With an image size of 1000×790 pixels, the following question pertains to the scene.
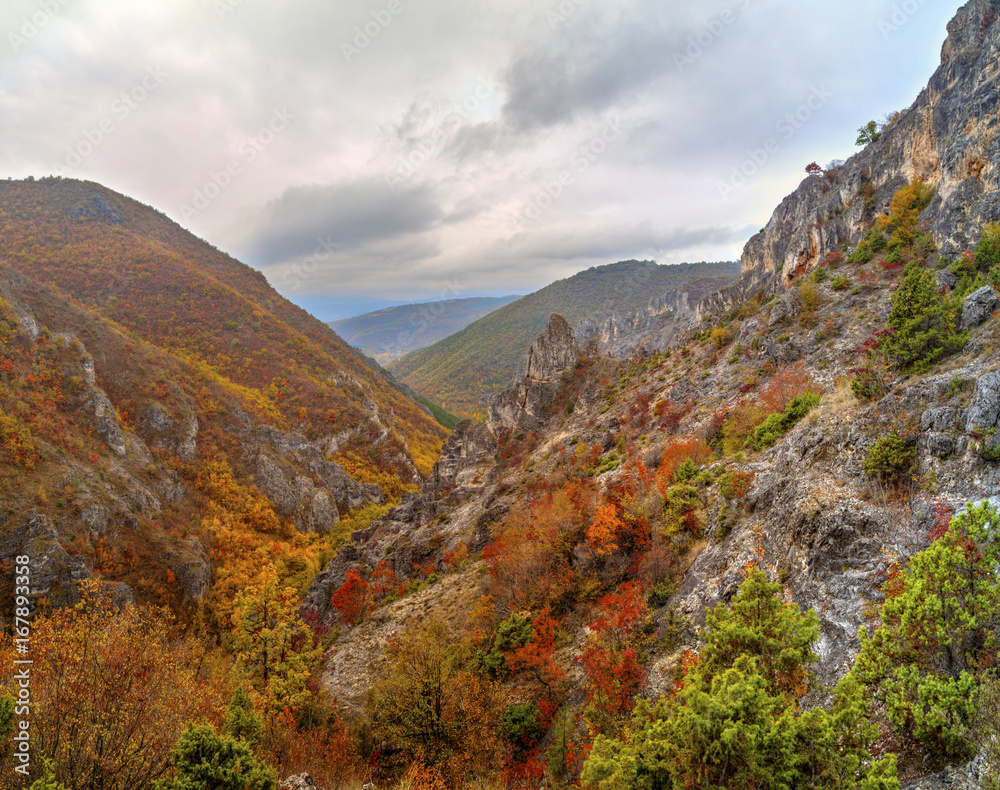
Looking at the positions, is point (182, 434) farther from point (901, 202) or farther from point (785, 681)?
point (901, 202)

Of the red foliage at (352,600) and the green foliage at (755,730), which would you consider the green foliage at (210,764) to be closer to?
the green foliage at (755,730)

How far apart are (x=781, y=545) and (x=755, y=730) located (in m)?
9.62

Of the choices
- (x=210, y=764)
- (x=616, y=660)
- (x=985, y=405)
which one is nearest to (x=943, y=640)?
(x=985, y=405)

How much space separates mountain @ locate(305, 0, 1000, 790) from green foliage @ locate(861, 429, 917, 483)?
7cm

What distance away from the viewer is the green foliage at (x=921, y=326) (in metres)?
15.3

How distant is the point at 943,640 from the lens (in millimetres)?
6281

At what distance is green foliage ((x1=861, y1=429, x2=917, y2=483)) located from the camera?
1186cm

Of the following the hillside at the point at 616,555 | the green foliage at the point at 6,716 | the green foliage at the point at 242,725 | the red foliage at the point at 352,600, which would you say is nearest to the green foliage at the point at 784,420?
the hillside at the point at 616,555

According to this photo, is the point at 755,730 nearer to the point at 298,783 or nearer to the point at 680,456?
the point at 298,783

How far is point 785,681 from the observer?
7441mm

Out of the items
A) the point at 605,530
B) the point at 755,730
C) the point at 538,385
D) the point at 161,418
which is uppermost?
the point at 161,418

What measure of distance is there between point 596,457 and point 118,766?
34195mm

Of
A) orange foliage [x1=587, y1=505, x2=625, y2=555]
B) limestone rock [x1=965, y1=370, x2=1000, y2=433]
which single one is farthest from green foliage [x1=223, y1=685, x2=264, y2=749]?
limestone rock [x1=965, y1=370, x2=1000, y2=433]

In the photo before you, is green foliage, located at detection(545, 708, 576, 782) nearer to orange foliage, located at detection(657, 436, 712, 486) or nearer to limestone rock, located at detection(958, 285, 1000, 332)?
orange foliage, located at detection(657, 436, 712, 486)
